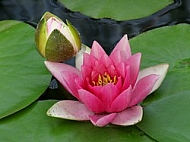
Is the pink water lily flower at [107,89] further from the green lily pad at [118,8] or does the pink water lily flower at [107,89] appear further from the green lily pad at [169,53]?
the green lily pad at [118,8]

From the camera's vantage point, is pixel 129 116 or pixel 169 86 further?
pixel 169 86

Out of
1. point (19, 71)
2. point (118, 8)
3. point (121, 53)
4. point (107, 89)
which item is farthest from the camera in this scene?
point (118, 8)

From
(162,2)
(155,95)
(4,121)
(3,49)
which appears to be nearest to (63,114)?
(4,121)

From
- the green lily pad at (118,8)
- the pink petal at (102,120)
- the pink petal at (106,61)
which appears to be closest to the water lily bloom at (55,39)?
the pink petal at (106,61)

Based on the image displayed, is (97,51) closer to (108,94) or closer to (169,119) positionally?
(108,94)

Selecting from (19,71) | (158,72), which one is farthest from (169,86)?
(19,71)

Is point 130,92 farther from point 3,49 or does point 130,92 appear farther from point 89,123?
point 3,49
